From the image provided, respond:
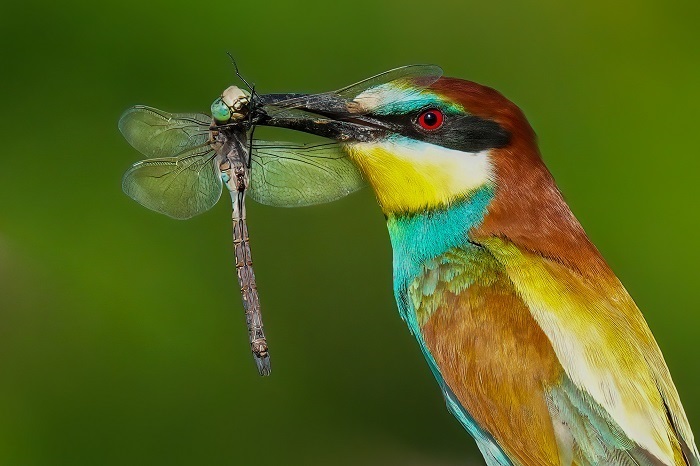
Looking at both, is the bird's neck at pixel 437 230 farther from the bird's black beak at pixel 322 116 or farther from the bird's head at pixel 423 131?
the bird's black beak at pixel 322 116

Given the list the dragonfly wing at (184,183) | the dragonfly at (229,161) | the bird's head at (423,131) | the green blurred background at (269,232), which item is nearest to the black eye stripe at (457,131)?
the bird's head at (423,131)

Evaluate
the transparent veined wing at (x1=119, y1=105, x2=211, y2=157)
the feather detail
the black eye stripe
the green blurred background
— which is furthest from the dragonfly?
the green blurred background

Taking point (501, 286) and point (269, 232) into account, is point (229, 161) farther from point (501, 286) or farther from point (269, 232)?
point (269, 232)

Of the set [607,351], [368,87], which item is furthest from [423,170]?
[607,351]

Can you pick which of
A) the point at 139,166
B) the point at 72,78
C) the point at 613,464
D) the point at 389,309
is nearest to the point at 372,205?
the point at 389,309

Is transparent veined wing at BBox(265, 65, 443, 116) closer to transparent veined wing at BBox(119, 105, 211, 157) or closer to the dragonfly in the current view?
the dragonfly

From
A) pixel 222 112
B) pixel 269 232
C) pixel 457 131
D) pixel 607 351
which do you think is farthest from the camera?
pixel 269 232

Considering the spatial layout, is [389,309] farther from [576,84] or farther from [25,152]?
[25,152]
